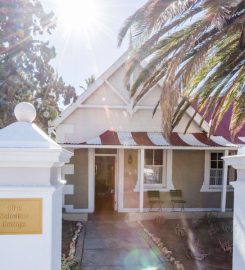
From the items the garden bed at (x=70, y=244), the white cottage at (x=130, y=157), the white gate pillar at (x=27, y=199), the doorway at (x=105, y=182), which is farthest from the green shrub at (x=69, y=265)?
the doorway at (x=105, y=182)

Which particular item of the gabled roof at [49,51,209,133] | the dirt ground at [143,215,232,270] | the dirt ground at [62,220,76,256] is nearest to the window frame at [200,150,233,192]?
the gabled roof at [49,51,209,133]

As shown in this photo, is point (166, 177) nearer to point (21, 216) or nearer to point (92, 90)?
point (92, 90)

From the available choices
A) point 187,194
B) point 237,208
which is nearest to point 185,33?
point 237,208

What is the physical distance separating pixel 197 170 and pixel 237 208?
1078 centimetres

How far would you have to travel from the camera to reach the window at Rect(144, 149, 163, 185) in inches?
552

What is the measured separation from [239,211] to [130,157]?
10426 mm

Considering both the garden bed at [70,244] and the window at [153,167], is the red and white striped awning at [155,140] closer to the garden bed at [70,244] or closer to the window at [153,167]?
the window at [153,167]

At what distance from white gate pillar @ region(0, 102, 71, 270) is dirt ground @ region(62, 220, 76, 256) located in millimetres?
5987

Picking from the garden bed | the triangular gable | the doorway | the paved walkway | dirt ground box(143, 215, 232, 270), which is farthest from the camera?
the doorway

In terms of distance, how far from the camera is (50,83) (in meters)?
19.2

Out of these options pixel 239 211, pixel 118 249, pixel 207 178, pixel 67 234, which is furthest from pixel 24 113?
pixel 207 178

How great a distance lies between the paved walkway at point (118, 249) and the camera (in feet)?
25.1

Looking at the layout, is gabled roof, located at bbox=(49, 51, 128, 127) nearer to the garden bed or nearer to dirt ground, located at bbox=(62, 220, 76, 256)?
dirt ground, located at bbox=(62, 220, 76, 256)

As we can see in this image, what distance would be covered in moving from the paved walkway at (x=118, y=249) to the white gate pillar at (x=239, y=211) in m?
4.21
